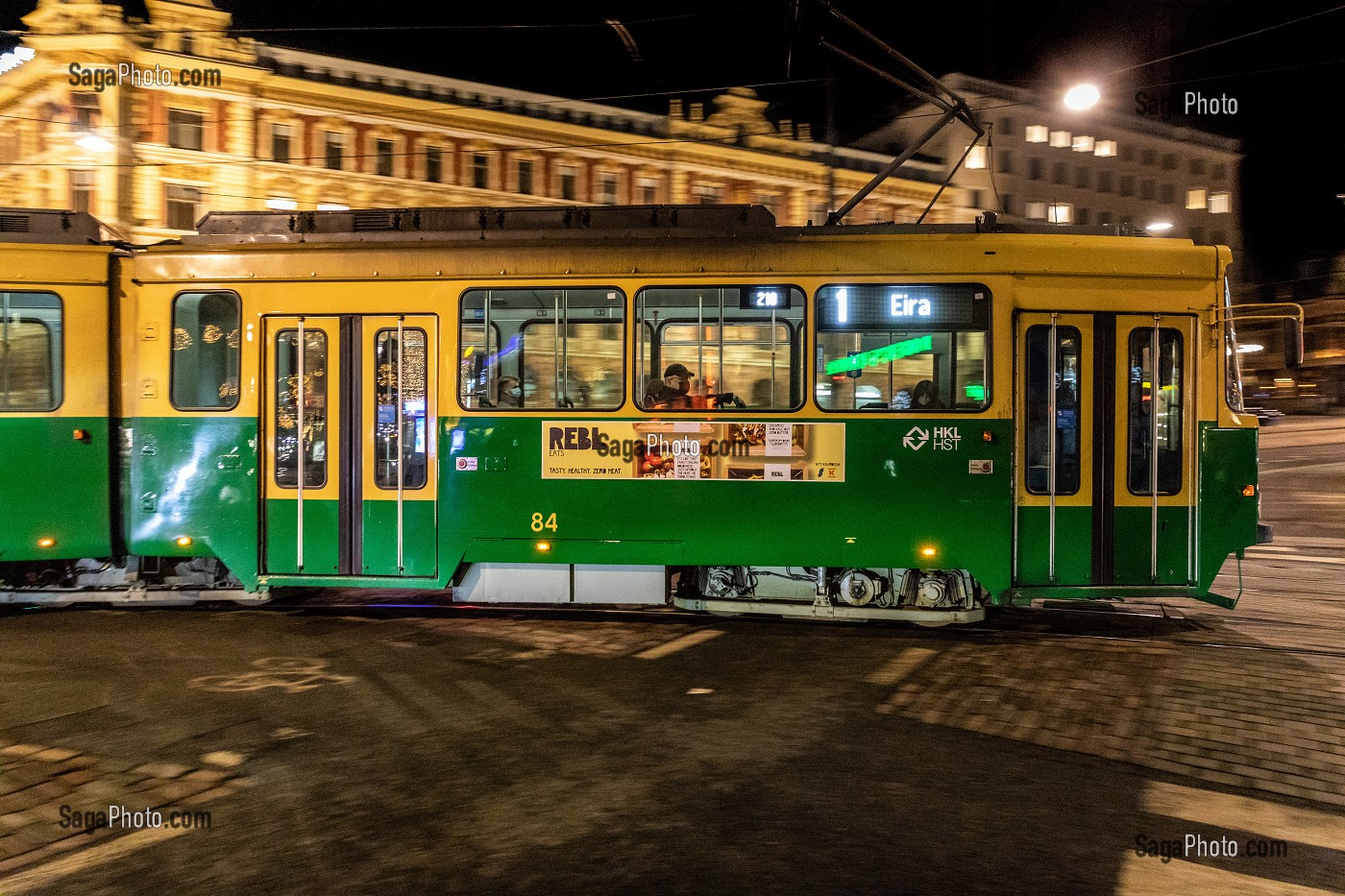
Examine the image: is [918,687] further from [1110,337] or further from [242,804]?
[242,804]

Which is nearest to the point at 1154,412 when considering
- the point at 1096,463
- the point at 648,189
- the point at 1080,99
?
the point at 1096,463

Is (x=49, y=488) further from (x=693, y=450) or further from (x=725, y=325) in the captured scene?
(x=725, y=325)

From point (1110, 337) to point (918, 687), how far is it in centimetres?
363

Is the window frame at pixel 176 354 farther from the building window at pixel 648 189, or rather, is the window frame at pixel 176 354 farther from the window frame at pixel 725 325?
the building window at pixel 648 189

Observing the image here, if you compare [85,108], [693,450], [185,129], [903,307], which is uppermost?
[85,108]

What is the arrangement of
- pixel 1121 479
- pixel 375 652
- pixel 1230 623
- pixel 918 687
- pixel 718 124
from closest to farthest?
pixel 918 687, pixel 375 652, pixel 1121 479, pixel 1230 623, pixel 718 124

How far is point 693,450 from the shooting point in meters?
8.34

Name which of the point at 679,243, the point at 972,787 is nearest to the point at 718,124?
the point at 679,243

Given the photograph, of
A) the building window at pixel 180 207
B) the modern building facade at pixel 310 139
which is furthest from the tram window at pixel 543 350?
the building window at pixel 180 207

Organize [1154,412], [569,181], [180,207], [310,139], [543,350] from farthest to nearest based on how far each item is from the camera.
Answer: [569,181]
[310,139]
[180,207]
[543,350]
[1154,412]

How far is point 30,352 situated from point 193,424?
1639 millimetres

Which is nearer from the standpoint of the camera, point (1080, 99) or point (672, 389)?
point (672, 389)

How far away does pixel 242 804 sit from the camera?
468 cm

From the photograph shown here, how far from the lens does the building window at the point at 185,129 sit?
43.6m
